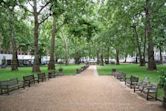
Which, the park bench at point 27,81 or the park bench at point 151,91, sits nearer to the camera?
the park bench at point 151,91

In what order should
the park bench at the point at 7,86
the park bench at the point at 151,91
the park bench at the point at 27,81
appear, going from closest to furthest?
the park bench at the point at 151,91 → the park bench at the point at 7,86 → the park bench at the point at 27,81

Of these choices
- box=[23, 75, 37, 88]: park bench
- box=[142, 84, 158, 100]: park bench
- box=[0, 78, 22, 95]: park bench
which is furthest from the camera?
box=[23, 75, 37, 88]: park bench

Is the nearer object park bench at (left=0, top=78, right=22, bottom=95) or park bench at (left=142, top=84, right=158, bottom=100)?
park bench at (left=142, top=84, right=158, bottom=100)

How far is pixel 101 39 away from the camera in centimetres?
6500

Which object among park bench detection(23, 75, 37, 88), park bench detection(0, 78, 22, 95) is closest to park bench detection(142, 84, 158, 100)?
park bench detection(0, 78, 22, 95)

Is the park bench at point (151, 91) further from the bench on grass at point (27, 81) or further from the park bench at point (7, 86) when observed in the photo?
the bench on grass at point (27, 81)

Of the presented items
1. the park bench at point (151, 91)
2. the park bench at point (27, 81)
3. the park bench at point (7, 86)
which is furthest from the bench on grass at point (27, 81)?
the park bench at point (151, 91)

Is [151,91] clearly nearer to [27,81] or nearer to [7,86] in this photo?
[7,86]

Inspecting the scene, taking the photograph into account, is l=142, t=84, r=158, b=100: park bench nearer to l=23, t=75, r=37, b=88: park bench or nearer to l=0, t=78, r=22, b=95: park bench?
l=0, t=78, r=22, b=95: park bench

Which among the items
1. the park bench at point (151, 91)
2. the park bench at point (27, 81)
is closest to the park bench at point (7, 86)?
the park bench at point (27, 81)

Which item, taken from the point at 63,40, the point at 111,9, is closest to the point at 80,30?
the point at 111,9

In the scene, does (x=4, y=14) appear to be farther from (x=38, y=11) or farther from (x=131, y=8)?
(x=131, y=8)

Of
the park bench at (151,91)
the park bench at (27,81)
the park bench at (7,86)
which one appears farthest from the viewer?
the park bench at (27,81)

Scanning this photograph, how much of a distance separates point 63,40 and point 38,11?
52.6 meters
